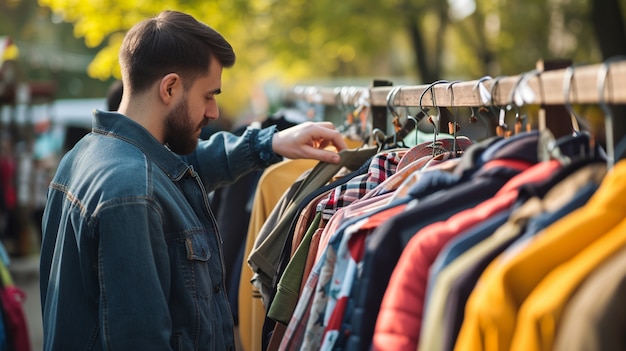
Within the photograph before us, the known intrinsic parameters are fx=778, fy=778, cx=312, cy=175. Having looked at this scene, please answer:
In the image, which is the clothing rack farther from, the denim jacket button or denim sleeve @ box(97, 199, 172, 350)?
denim sleeve @ box(97, 199, 172, 350)

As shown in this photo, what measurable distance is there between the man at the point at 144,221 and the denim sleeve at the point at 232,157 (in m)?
0.52

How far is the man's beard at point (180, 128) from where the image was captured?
108 inches

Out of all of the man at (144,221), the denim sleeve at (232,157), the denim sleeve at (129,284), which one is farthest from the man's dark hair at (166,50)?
the denim sleeve at (232,157)

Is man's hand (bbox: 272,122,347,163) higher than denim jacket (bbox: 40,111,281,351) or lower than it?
higher

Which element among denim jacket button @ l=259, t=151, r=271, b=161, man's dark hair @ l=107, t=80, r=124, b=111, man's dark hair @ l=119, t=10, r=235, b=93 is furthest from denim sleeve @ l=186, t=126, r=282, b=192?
man's dark hair @ l=107, t=80, r=124, b=111

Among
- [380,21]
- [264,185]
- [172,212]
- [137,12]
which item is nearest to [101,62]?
[137,12]

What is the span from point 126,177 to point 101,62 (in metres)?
7.97

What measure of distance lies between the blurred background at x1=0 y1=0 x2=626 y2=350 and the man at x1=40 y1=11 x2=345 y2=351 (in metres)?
1.46

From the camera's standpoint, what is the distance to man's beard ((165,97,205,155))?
2.74 meters

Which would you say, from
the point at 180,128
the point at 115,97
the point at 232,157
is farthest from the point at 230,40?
the point at 180,128

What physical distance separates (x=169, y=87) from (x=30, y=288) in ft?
28.8

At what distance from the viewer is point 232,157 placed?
340 cm

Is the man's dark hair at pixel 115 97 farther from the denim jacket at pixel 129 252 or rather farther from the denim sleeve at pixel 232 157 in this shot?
the denim jacket at pixel 129 252

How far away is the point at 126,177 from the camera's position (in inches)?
97.3
